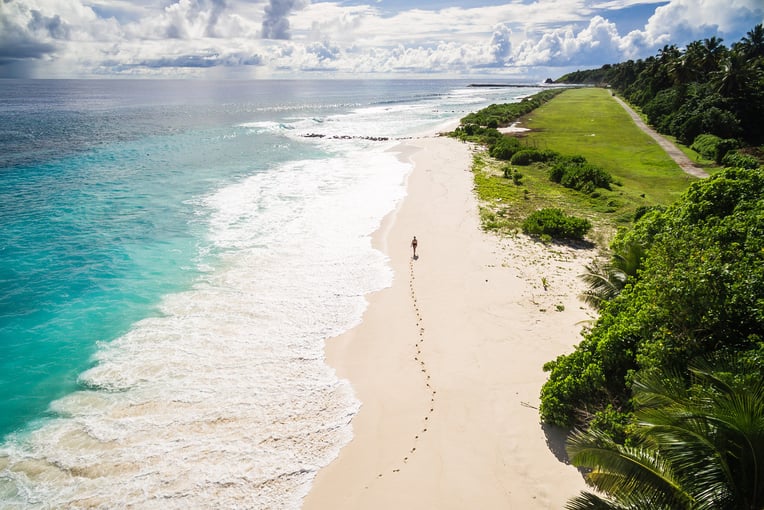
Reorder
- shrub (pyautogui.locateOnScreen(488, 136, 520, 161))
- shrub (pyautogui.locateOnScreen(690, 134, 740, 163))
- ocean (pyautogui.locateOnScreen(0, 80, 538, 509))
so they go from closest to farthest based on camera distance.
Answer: ocean (pyautogui.locateOnScreen(0, 80, 538, 509)) < shrub (pyautogui.locateOnScreen(690, 134, 740, 163)) < shrub (pyautogui.locateOnScreen(488, 136, 520, 161))

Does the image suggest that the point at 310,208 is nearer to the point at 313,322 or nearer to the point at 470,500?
the point at 313,322

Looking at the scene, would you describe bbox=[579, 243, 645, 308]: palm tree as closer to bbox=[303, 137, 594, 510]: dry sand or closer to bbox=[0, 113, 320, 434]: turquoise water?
bbox=[303, 137, 594, 510]: dry sand

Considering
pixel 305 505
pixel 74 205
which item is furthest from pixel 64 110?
pixel 305 505

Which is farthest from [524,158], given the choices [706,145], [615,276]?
[615,276]

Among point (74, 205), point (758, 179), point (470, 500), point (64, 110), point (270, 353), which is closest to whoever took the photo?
point (470, 500)

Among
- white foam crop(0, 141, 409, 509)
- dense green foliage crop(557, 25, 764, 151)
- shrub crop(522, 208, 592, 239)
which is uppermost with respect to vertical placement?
dense green foliage crop(557, 25, 764, 151)

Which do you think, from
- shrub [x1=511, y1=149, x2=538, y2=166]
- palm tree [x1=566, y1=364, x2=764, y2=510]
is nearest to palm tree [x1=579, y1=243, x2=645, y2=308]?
palm tree [x1=566, y1=364, x2=764, y2=510]

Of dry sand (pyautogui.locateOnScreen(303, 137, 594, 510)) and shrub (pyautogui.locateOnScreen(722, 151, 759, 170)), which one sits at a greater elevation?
shrub (pyautogui.locateOnScreen(722, 151, 759, 170))
